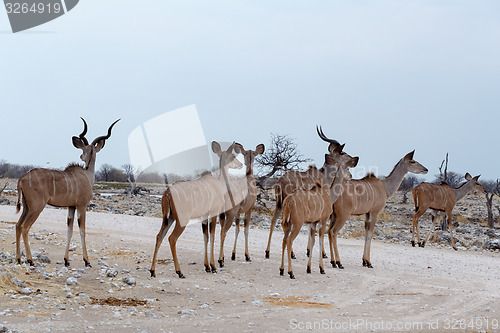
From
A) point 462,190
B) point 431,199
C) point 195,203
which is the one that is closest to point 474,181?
point 462,190

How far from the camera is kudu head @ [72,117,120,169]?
1077 cm

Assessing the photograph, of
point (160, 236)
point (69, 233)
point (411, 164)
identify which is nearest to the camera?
point (160, 236)

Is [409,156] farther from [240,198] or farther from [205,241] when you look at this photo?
[205,241]

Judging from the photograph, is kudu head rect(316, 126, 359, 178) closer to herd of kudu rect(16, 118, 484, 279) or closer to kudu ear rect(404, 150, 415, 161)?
herd of kudu rect(16, 118, 484, 279)

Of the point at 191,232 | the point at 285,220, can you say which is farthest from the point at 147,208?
the point at 285,220

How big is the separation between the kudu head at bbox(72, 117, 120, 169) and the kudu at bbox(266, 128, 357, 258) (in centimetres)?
359

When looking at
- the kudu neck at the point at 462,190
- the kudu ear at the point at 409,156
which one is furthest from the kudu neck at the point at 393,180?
the kudu neck at the point at 462,190

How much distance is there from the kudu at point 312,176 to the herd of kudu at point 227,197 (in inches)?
0.8

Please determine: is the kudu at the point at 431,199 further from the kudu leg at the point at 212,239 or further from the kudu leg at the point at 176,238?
the kudu leg at the point at 176,238

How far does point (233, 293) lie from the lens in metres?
8.46

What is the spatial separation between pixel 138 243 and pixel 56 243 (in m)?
1.73

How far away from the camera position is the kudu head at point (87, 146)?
35.3 feet

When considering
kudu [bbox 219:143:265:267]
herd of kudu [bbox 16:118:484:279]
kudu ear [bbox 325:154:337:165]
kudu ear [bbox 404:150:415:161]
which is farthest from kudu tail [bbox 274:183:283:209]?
kudu ear [bbox 404:150:415:161]

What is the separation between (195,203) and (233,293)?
1.77 m
